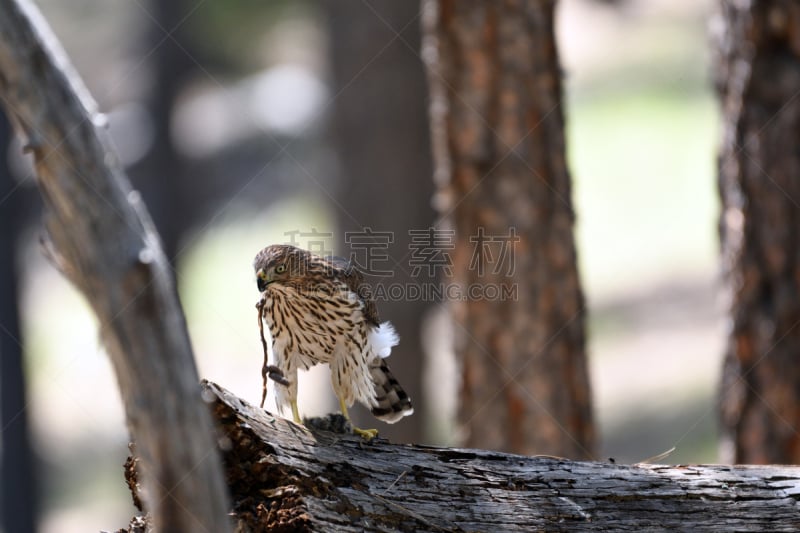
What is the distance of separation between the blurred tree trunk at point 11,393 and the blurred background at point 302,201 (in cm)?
28

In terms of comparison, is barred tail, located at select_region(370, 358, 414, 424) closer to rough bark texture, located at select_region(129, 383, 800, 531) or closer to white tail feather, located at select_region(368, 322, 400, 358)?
white tail feather, located at select_region(368, 322, 400, 358)

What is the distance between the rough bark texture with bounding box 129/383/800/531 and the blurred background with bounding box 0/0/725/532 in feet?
17.1

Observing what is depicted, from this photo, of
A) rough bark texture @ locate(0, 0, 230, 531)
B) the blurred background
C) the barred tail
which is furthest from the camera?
the blurred background

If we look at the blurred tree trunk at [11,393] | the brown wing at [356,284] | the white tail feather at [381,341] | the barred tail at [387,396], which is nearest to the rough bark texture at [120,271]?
the brown wing at [356,284]

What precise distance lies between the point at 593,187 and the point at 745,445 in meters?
13.8

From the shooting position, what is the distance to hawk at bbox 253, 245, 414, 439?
15.2 feet

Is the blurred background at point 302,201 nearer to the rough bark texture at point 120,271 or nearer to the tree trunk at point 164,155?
the tree trunk at point 164,155

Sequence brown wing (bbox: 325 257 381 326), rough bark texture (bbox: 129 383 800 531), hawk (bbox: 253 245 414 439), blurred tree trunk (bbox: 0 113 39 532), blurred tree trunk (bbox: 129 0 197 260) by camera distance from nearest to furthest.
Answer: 1. rough bark texture (bbox: 129 383 800 531)
2. hawk (bbox: 253 245 414 439)
3. brown wing (bbox: 325 257 381 326)
4. blurred tree trunk (bbox: 0 113 39 532)
5. blurred tree trunk (bbox: 129 0 197 260)

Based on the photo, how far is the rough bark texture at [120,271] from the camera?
9.00 feet

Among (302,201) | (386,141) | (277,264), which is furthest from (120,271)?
(302,201)

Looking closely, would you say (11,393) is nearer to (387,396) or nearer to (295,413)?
(387,396)

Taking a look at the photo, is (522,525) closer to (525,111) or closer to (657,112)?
(525,111)

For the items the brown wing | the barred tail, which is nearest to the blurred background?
the barred tail

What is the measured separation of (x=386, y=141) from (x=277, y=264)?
4.84 m
